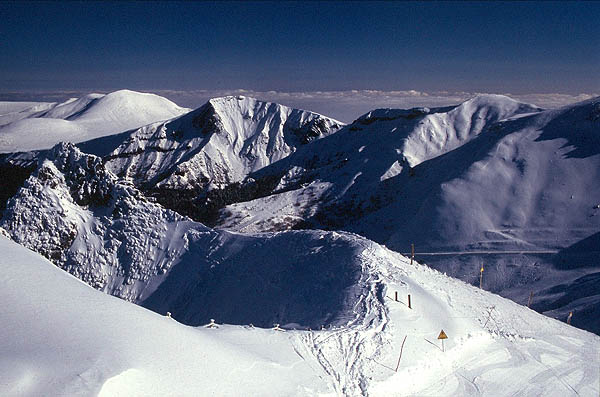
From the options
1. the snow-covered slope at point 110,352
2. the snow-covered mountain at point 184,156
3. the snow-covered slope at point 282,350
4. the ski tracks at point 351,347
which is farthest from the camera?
the snow-covered mountain at point 184,156

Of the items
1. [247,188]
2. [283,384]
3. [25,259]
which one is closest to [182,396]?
[283,384]

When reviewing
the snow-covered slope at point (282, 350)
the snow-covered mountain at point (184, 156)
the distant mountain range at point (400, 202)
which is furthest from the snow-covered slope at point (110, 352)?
the snow-covered mountain at point (184, 156)

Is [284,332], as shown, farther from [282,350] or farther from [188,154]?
[188,154]

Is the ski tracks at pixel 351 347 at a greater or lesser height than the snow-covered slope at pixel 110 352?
lesser

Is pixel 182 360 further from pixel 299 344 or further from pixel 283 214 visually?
pixel 283 214

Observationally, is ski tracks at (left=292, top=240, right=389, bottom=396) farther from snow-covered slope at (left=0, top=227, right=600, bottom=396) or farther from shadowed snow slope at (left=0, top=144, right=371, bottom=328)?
shadowed snow slope at (left=0, top=144, right=371, bottom=328)

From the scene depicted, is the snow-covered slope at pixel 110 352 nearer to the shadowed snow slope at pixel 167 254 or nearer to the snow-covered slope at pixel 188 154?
the shadowed snow slope at pixel 167 254
